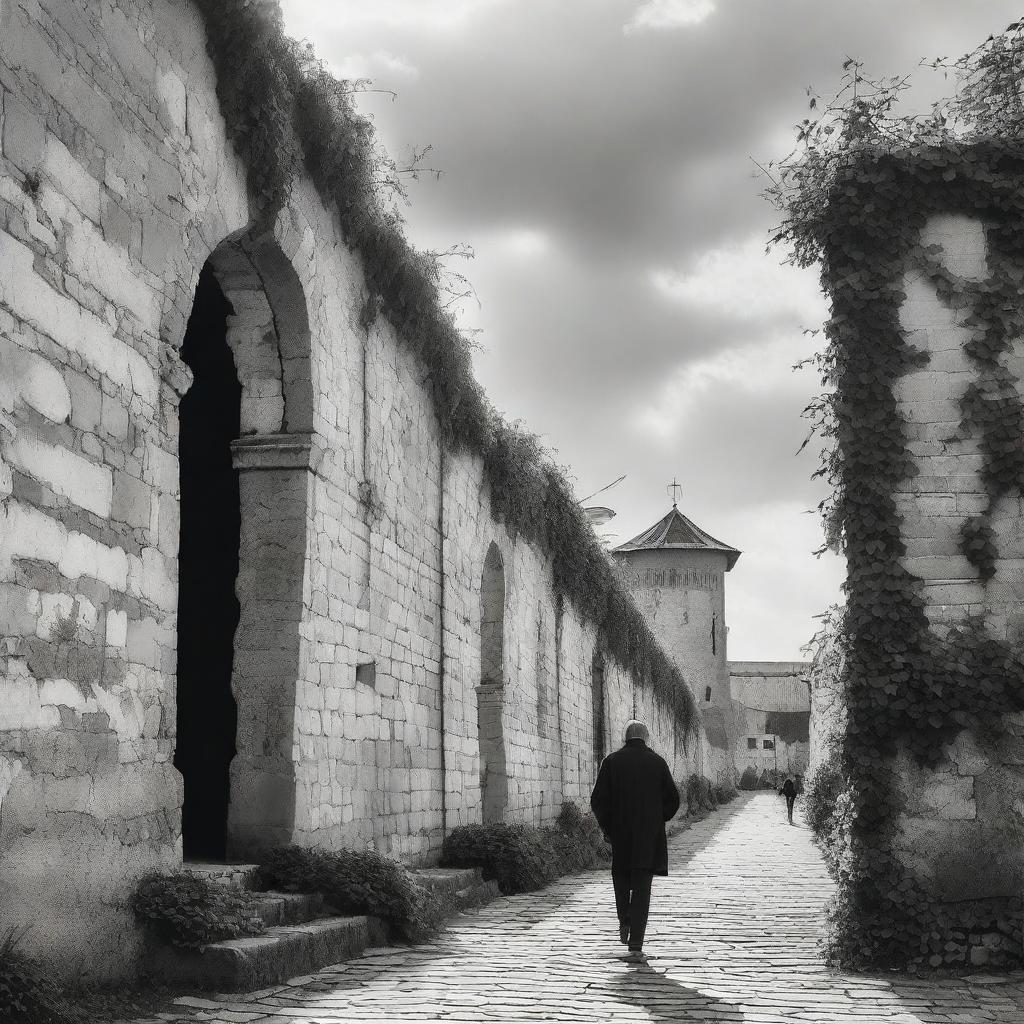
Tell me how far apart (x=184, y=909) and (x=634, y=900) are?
2849mm

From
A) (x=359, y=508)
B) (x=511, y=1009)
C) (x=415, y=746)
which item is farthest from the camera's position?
(x=415, y=746)

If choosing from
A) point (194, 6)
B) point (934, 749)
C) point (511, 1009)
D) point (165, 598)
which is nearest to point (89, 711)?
point (165, 598)

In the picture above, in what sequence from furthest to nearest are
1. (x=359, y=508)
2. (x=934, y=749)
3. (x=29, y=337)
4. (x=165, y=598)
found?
1. (x=359, y=508)
2. (x=934, y=749)
3. (x=165, y=598)
4. (x=29, y=337)

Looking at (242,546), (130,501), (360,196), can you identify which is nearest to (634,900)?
(242,546)

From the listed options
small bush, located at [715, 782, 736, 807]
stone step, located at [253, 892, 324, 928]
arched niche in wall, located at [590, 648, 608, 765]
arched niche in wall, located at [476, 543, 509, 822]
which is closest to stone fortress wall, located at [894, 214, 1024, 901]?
stone step, located at [253, 892, 324, 928]

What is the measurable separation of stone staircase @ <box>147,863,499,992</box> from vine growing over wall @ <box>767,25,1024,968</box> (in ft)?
9.21

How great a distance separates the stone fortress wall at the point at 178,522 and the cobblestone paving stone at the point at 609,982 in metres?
0.96

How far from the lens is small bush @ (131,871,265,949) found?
571 centimetres

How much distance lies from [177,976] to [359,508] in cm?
434

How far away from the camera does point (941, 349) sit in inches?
326

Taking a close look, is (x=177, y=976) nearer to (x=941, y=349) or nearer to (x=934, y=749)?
(x=934, y=749)

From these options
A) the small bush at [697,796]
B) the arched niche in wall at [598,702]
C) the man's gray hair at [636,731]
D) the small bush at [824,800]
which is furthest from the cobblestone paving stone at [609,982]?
the small bush at [697,796]

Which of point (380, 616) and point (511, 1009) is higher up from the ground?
point (380, 616)

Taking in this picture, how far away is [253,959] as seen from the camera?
5789 mm
